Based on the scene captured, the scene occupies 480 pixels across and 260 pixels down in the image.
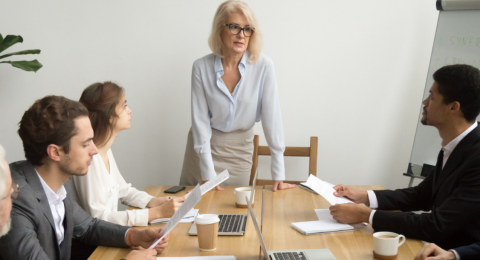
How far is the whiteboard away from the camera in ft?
8.25

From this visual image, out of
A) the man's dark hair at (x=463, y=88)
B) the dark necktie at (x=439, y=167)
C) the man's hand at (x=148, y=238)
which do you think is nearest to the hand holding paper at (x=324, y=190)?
the dark necktie at (x=439, y=167)

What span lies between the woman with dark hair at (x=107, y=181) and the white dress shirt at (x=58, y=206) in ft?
0.68

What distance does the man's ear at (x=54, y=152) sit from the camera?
1296mm

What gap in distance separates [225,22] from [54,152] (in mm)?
1188

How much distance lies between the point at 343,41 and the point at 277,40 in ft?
1.61

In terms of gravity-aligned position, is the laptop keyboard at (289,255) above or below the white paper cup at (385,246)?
below

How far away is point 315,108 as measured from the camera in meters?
3.11

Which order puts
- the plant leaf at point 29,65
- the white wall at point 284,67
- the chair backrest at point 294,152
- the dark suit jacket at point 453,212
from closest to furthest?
the dark suit jacket at point 453,212
the chair backrest at point 294,152
the plant leaf at point 29,65
the white wall at point 284,67

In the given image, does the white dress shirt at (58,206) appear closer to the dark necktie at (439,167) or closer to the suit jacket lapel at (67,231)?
the suit jacket lapel at (67,231)

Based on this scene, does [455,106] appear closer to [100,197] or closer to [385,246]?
[385,246]

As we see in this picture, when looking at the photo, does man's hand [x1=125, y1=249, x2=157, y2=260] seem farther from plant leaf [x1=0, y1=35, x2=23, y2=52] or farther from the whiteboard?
plant leaf [x1=0, y1=35, x2=23, y2=52]

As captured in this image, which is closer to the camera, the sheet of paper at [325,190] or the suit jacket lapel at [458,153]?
the suit jacket lapel at [458,153]

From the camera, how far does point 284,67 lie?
3.08 meters

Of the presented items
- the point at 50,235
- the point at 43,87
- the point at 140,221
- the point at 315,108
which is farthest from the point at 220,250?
the point at 43,87
